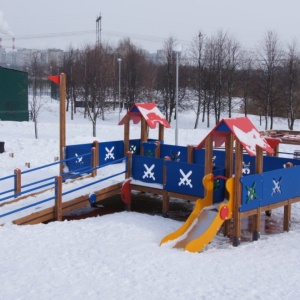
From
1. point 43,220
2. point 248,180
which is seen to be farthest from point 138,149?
point 248,180

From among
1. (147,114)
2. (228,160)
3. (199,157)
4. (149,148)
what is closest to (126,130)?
(147,114)

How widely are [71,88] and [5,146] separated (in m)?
31.4

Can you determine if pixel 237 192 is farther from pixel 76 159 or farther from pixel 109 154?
pixel 109 154

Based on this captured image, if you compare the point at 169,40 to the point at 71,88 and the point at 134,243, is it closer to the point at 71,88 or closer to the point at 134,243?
the point at 71,88

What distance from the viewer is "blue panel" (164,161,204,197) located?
10453 mm

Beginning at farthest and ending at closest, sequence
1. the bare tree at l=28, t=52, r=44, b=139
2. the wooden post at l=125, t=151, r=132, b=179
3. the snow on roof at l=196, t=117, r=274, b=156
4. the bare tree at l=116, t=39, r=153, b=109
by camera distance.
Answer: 1. the bare tree at l=116, t=39, r=153, b=109
2. the bare tree at l=28, t=52, r=44, b=139
3. the wooden post at l=125, t=151, r=132, b=179
4. the snow on roof at l=196, t=117, r=274, b=156

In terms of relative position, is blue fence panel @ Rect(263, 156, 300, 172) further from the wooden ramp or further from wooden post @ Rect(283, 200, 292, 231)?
the wooden ramp

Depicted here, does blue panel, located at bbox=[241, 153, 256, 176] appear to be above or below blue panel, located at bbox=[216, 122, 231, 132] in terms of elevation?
below

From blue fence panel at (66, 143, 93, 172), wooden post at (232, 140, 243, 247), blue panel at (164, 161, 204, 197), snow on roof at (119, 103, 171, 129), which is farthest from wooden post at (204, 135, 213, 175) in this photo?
blue fence panel at (66, 143, 93, 172)

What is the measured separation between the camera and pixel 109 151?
14.4 metres

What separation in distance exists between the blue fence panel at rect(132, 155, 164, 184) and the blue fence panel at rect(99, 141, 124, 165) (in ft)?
7.83

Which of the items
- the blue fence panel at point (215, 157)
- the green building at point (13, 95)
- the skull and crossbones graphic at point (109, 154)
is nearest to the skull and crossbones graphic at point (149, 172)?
the blue fence panel at point (215, 157)

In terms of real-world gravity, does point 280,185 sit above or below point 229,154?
below

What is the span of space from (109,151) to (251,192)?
622cm
